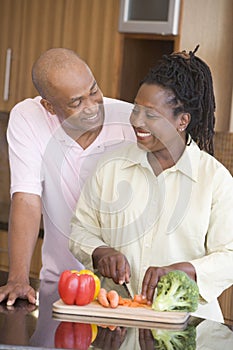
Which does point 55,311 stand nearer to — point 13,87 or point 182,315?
point 182,315

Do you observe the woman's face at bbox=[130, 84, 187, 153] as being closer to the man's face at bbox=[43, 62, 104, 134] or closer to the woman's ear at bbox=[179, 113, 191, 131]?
the woman's ear at bbox=[179, 113, 191, 131]

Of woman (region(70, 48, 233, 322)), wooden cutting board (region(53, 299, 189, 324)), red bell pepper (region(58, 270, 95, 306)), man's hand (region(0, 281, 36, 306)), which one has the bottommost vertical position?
man's hand (region(0, 281, 36, 306))

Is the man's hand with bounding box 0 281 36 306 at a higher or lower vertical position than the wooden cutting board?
lower

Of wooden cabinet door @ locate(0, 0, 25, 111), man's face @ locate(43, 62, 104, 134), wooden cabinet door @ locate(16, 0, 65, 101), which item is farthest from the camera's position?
wooden cabinet door @ locate(0, 0, 25, 111)

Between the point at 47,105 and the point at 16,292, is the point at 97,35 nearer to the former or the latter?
the point at 47,105

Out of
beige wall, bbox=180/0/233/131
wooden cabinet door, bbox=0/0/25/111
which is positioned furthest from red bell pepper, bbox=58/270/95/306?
wooden cabinet door, bbox=0/0/25/111

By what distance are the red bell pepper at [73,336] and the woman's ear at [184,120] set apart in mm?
660

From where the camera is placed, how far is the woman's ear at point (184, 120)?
237cm

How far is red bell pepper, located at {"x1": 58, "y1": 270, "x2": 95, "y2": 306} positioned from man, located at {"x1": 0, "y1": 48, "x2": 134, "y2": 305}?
0.32m

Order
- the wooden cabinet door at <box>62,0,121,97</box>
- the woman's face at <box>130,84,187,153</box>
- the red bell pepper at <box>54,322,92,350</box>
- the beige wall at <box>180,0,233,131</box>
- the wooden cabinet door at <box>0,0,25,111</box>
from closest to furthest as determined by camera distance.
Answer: the red bell pepper at <box>54,322,92,350</box>, the woman's face at <box>130,84,187,153</box>, the beige wall at <box>180,0,233,131</box>, the wooden cabinet door at <box>62,0,121,97</box>, the wooden cabinet door at <box>0,0,25,111</box>

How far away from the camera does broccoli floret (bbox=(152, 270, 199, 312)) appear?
6.72ft

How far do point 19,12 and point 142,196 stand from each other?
2.69 meters

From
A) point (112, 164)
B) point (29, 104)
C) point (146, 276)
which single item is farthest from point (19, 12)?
point (146, 276)

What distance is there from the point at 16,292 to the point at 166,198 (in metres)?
0.48
